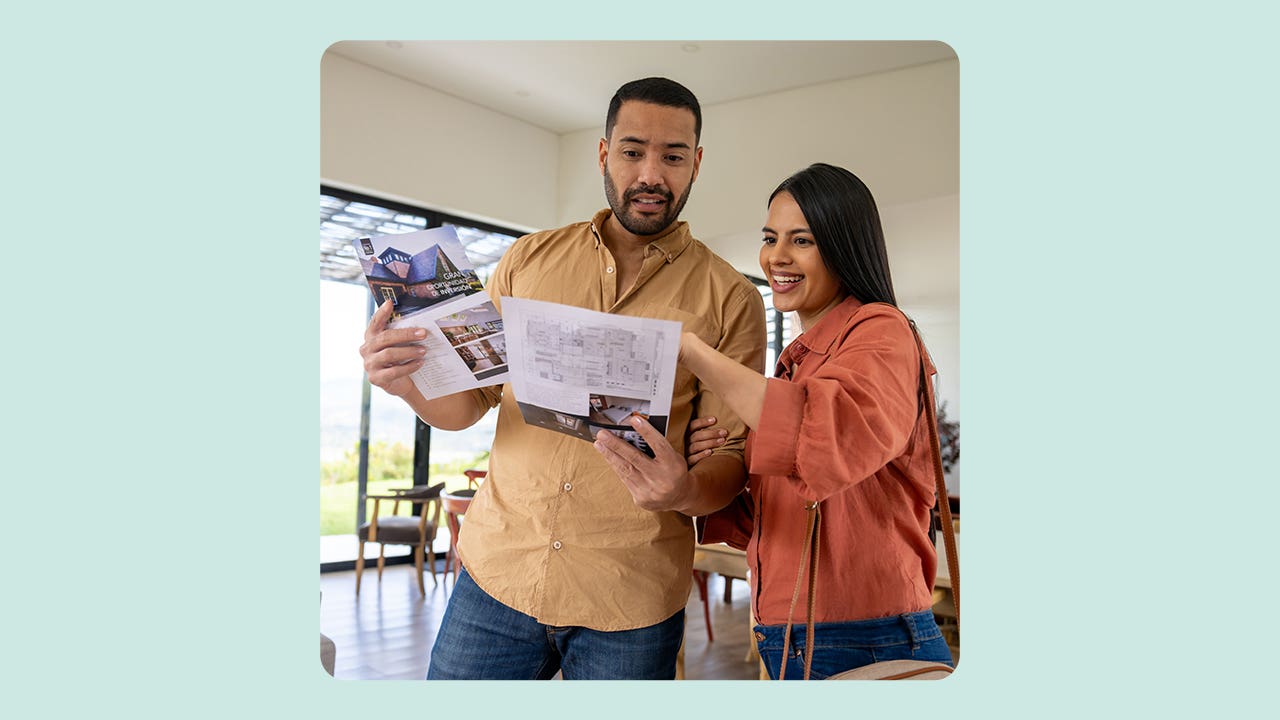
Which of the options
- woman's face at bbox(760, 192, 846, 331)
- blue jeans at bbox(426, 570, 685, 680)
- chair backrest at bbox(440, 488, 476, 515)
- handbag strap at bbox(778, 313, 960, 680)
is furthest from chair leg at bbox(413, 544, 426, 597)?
woman's face at bbox(760, 192, 846, 331)

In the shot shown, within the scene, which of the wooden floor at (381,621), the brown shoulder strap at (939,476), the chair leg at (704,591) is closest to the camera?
the brown shoulder strap at (939,476)

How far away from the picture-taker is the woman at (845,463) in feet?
4.44

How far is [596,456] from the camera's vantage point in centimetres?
167

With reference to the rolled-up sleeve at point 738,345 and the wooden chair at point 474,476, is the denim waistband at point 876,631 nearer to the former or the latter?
the rolled-up sleeve at point 738,345

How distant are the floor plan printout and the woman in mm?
67

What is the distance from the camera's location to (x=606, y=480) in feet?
5.43

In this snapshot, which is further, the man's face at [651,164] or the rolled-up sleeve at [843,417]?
the man's face at [651,164]

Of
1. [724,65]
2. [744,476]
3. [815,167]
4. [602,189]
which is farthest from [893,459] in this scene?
[724,65]

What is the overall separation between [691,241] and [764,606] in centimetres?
74

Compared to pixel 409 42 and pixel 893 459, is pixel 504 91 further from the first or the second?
pixel 893 459

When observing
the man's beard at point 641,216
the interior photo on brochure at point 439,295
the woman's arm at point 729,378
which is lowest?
the woman's arm at point 729,378

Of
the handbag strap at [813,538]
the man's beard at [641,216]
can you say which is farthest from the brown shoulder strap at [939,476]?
the man's beard at [641,216]

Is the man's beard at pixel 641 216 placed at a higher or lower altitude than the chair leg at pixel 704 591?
higher

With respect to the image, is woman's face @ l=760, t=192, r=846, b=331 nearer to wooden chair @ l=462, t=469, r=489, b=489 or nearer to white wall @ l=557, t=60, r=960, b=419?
white wall @ l=557, t=60, r=960, b=419
